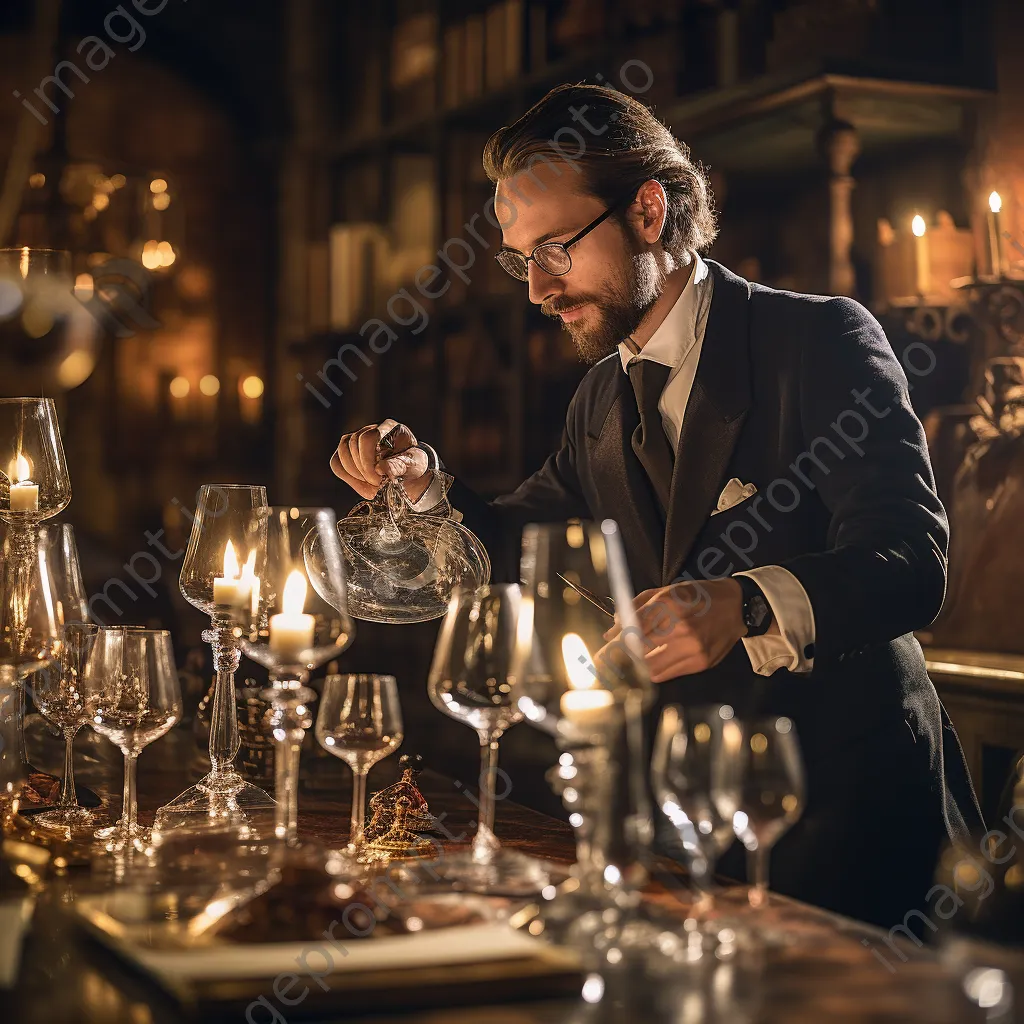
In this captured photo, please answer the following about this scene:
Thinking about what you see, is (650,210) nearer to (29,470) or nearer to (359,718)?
(29,470)

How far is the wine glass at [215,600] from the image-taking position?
1528mm

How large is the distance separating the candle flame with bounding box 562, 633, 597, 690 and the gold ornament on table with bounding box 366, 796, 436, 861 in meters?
0.38

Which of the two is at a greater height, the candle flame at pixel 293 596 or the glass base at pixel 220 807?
the candle flame at pixel 293 596

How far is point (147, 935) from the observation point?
0.96 meters

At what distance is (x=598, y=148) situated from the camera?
6.73 feet

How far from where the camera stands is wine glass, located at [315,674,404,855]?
1.23 metres

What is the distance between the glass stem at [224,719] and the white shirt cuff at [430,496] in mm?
449

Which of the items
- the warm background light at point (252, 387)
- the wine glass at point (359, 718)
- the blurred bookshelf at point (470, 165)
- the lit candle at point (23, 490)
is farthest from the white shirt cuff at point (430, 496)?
the warm background light at point (252, 387)

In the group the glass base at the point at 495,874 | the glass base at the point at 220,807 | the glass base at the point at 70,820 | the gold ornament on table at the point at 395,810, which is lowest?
the glass base at the point at 70,820

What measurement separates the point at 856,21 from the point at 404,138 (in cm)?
208

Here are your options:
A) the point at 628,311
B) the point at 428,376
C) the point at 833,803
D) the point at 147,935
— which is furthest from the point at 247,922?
the point at 428,376

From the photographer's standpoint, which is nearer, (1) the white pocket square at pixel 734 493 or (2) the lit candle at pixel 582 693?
Result: (2) the lit candle at pixel 582 693

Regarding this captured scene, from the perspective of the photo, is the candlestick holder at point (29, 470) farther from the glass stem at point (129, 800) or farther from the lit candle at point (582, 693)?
the lit candle at point (582, 693)

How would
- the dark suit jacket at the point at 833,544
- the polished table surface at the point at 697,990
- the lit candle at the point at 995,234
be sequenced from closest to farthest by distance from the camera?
the polished table surface at the point at 697,990, the dark suit jacket at the point at 833,544, the lit candle at the point at 995,234
